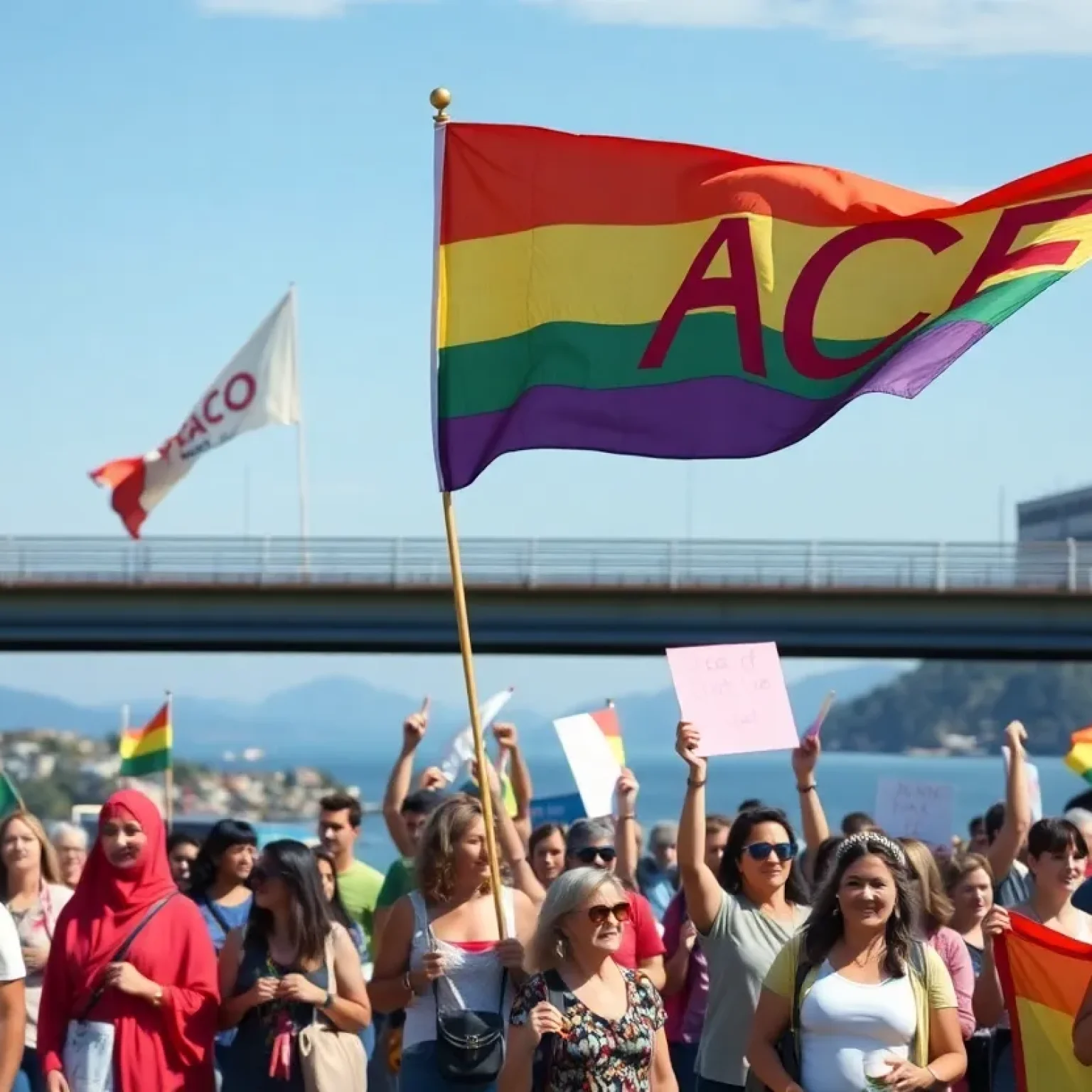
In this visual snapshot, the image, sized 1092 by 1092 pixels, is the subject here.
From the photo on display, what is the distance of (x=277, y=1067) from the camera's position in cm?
873

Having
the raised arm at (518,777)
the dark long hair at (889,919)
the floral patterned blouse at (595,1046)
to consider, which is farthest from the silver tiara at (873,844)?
the raised arm at (518,777)

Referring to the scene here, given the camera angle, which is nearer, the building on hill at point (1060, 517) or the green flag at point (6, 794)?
the green flag at point (6, 794)

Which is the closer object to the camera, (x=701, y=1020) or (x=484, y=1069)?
(x=484, y=1069)

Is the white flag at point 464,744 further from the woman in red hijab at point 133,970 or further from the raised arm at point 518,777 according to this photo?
the woman in red hijab at point 133,970

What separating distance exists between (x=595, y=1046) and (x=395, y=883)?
123 inches

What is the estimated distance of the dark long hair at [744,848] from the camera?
908cm

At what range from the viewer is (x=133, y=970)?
28.0 ft

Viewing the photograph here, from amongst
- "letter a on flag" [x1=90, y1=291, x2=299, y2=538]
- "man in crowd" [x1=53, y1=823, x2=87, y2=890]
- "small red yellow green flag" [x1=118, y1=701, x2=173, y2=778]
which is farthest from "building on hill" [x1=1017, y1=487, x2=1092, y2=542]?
"man in crowd" [x1=53, y1=823, x2=87, y2=890]

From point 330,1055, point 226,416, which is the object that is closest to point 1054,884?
point 330,1055

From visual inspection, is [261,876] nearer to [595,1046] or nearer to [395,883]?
[595,1046]

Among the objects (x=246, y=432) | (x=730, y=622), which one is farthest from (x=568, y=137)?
(x=730, y=622)

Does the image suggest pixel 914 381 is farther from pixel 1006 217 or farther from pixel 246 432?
pixel 246 432

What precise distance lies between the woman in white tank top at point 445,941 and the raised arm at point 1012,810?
2713 millimetres

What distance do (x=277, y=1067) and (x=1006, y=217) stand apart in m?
4.10
